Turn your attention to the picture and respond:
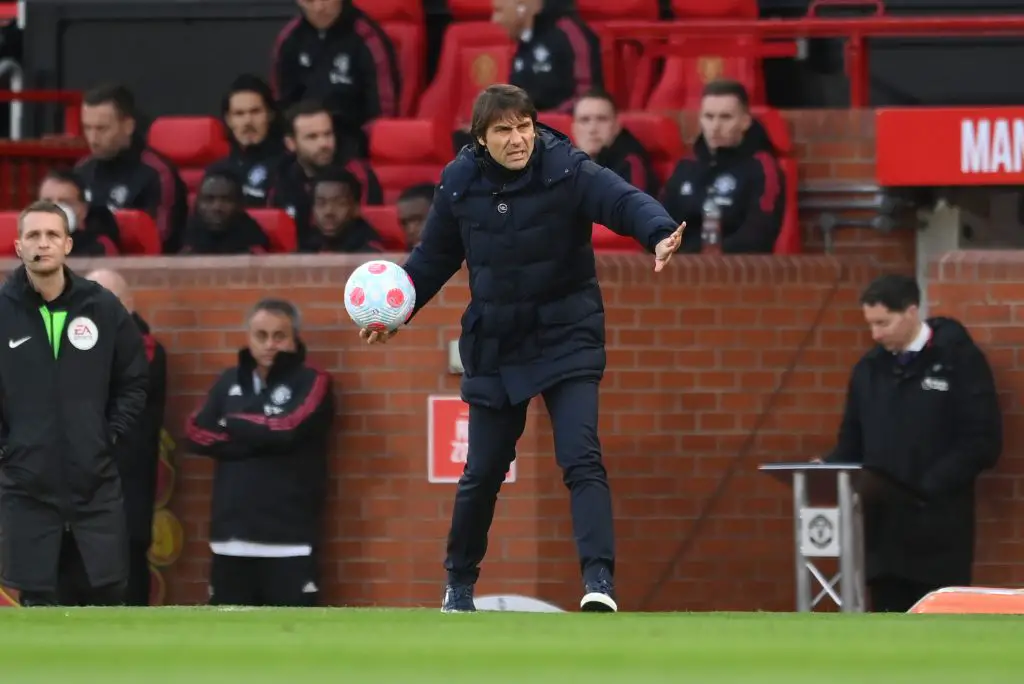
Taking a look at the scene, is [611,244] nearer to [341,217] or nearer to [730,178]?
[730,178]

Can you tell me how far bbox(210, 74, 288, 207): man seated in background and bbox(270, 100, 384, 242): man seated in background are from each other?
17 cm

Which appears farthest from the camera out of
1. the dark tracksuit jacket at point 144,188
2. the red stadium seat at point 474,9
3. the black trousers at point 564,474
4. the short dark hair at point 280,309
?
the red stadium seat at point 474,9

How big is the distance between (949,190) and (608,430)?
2.09 metres

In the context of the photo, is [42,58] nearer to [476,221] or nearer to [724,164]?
[724,164]

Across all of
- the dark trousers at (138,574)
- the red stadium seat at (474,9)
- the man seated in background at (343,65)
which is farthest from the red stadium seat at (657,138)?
the dark trousers at (138,574)

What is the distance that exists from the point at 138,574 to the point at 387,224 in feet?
7.38

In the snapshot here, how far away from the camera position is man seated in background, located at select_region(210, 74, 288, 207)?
1285 centimetres

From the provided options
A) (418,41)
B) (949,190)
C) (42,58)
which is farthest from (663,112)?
(42,58)

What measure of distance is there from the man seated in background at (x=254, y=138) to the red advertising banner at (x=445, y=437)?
1.85 meters

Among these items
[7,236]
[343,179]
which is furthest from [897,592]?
[7,236]

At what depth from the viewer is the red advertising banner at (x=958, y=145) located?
11.3 metres

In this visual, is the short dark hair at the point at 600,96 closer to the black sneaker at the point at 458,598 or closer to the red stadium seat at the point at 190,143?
the red stadium seat at the point at 190,143

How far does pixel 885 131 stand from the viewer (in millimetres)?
11453

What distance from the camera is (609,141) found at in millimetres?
11602
